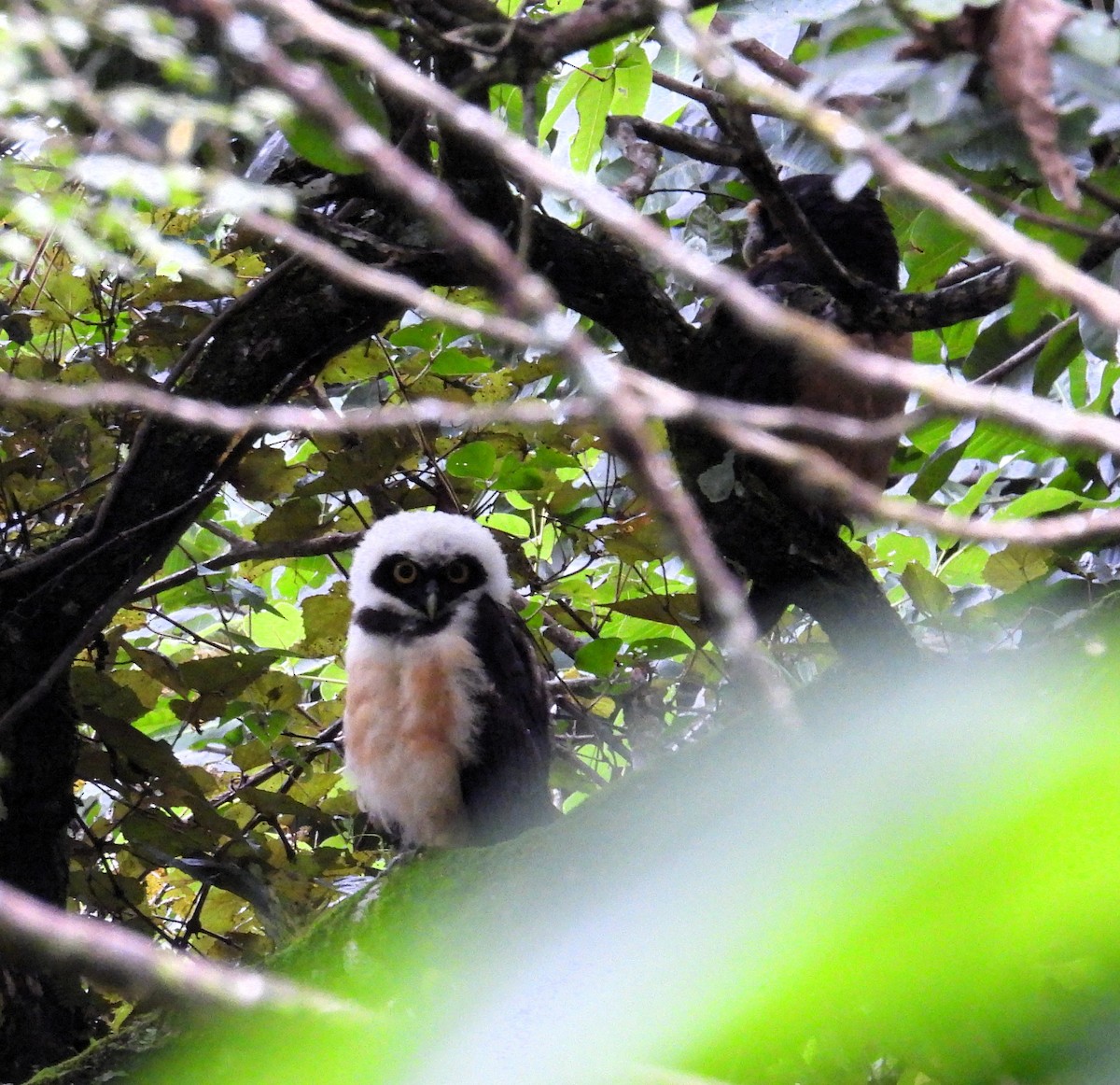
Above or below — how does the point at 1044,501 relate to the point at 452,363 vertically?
below

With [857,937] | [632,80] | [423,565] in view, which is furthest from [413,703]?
[857,937]

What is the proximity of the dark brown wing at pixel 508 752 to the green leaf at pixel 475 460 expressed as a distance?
0.71m

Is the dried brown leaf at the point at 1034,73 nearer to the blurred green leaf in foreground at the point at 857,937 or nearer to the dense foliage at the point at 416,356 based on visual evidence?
the dense foliage at the point at 416,356

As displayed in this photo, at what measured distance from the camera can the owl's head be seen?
4.40 meters

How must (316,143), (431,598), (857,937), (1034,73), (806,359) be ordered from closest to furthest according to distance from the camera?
1. (857,937)
2. (1034,73)
3. (316,143)
4. (806,359)
5. (431,598)

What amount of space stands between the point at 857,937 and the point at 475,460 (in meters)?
3.09

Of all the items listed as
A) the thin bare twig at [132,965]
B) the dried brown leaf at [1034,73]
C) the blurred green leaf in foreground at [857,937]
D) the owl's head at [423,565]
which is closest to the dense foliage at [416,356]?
the dried brown leaf at [1034,73]

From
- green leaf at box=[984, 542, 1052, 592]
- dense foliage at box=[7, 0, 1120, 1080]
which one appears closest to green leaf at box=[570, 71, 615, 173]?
dense foliage at box=[7, 0, 1120, 1080]

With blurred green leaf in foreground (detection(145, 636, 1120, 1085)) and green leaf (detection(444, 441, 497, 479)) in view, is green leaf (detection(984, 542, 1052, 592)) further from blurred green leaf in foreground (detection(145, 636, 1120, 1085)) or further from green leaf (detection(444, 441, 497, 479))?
blurred green leaf in foreground (detection(145, 636, 1120, 1085))

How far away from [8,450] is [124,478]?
0.73 m

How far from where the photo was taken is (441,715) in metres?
4.16

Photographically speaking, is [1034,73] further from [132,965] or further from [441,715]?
[441,715]

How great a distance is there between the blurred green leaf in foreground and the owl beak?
112 inches

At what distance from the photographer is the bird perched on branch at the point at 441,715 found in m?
4.11
